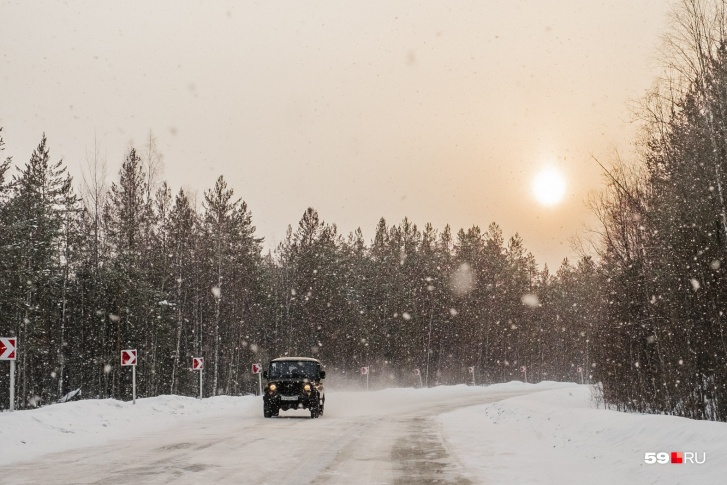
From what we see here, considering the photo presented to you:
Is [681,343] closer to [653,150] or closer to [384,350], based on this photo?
[653,150]

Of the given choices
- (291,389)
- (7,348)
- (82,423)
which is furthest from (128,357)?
(7,348)

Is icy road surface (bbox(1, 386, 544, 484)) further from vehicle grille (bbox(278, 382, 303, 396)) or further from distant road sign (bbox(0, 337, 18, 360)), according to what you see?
vehicle grille (bbox(278, 382, 303, 396))

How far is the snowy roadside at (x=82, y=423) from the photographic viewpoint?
1354 centimetres

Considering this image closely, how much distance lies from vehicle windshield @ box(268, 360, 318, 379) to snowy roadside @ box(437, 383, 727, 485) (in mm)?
7885

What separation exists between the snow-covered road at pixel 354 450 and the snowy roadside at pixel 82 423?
5 cm

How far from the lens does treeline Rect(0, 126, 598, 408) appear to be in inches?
1548

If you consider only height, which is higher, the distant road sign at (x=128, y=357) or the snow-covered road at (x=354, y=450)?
the distant road sign at (x=128, y=357)

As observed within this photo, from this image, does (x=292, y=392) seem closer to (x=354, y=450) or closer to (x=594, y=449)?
(x=354, y=450)

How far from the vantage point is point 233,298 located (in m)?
56.1

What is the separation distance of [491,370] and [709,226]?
78738 millimetres

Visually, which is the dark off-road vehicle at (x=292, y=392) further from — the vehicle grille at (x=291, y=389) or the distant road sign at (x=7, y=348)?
the distant road sign at (x=7, y=348)

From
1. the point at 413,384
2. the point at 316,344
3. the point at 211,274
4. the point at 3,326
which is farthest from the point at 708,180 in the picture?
the point at 413,384

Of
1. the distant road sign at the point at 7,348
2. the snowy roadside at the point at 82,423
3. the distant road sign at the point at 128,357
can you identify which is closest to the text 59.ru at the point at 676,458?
the snowy roadside at the point at 82,423

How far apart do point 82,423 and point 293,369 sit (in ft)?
26.2
